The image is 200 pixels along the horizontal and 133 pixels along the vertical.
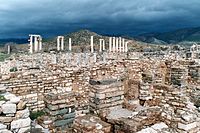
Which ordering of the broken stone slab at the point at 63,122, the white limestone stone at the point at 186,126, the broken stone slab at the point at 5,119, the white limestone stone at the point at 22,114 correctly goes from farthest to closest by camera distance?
1. the broken stone slab at the point at 63,122
2. the white limestone stone at the point at 186,126
3. the white limestone stone at the point at 22,114
4. the broken stone slab at the point at 5,119

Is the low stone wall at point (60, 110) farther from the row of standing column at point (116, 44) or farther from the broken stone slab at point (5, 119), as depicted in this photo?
the row of standing column at point (116, 44)

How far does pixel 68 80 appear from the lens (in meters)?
9.89

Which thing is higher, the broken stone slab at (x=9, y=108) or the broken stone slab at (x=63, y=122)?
the broken stone slab at (x=9, y=108)

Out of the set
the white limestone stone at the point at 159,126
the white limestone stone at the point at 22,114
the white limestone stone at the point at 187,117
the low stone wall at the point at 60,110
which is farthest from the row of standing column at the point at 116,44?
the white limestone stone at the point at 22,114

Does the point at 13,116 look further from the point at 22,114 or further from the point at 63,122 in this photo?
the point at 63,122

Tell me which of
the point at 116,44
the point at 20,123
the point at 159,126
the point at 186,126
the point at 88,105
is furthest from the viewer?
the point at 116,44

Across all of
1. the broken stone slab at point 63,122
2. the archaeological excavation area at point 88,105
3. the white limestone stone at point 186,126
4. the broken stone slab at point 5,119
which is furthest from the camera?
the broken stone slab at point 63,122

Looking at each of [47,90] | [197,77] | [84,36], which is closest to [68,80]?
[47,90]

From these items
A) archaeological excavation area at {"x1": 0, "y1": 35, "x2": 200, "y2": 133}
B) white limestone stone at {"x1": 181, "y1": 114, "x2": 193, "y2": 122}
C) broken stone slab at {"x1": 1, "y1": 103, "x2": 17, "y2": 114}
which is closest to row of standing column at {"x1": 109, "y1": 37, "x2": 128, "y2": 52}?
archaeological excavation area at {"x1": 0, "y1": 35, "x2": 200, "y2": 133}

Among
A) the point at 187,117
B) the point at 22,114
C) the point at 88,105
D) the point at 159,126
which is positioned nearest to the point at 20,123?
the point at 22,114

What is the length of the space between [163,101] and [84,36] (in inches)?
2598

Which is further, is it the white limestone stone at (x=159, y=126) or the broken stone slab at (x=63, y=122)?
→ the broken stone slab at (x=63, y=122)

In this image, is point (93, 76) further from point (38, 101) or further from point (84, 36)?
point (84, 36)

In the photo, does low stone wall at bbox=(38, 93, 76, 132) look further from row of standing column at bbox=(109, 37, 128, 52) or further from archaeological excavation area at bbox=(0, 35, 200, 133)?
row of standing column at bbox=(109, 37, 128, 52)
